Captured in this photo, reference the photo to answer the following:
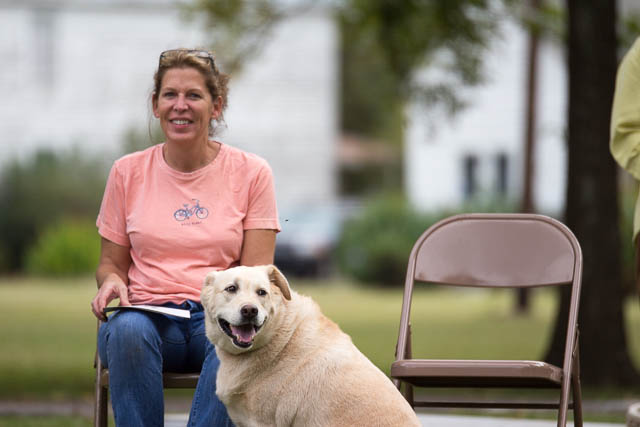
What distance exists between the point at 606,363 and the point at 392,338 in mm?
5443

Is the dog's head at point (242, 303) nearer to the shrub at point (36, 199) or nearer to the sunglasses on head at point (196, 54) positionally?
the sunglasses on head at point (196, 54)

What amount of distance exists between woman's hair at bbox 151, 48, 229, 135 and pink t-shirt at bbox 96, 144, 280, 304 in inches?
10.2

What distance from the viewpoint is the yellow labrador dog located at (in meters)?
3.75

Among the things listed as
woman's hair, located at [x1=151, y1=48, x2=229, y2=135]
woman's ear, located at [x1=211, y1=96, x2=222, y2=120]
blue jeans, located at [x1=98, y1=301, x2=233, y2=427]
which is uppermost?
woman's hair, located at [x1=151, y1=48, x2=229, y2=135]

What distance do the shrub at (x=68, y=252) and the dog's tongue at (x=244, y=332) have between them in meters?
21.6

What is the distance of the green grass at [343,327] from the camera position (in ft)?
35.5

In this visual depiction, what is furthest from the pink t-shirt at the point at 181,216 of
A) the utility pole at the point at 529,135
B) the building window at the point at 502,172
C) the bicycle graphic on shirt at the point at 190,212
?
the building window at the point at 502,172

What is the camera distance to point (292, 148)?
3294 cm

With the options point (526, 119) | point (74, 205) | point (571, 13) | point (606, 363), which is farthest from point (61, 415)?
point (74, 205)

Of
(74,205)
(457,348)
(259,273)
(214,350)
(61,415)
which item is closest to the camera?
(259,273)

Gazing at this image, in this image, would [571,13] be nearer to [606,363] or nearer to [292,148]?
[606,363]

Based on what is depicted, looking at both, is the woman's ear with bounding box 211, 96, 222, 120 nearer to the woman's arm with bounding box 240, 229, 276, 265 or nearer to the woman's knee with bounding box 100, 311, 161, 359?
the woman's arm with bounding box 240, 229, 276, 265

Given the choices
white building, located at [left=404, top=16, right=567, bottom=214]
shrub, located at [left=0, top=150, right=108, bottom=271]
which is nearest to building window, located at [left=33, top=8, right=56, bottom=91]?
shrub, located at [left=0, top=150, right=108, bottom=271]

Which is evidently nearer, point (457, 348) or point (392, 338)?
point (457, 348)
